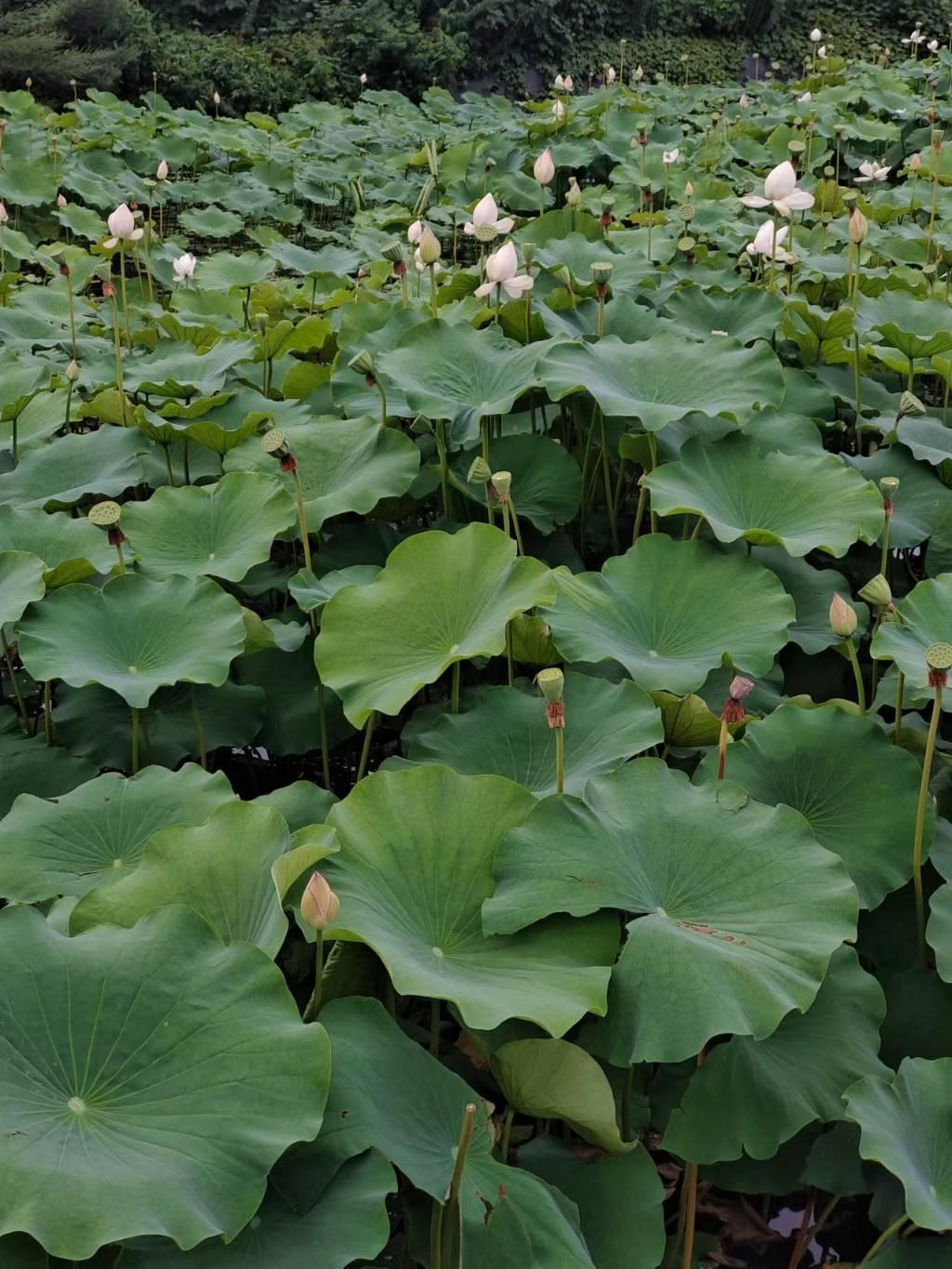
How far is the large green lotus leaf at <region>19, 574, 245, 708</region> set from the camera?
1.65 meters

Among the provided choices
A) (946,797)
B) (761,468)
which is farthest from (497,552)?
(946,797)

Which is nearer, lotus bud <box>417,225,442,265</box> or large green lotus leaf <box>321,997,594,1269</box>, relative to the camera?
large green lotus leaf <box>321,997,594,1269</box>

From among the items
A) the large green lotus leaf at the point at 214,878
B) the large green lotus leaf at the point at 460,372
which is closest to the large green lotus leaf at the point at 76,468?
the large green lotus leaf at the point at 460,372

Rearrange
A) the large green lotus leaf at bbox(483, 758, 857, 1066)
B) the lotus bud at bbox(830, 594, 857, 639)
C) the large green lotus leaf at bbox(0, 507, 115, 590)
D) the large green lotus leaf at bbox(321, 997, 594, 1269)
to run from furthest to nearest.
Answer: the large green lotus leaf at bbox(0, 507, 115, 590) → the lotus bud at bbox(830, 594, 857, 639) → the large green lotus leaf at bbox(483, 758, 857, 1066) → the large green lotus leaf at bbox(321, 997, 594, 1269)

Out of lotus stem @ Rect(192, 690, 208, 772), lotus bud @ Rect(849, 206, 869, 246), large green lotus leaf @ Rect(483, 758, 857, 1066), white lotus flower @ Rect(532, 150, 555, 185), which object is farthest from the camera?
white lotus flower @ Rect(532, 150, 555, 185)

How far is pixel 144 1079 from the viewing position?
0.99m

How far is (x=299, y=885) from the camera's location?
4.07 feet

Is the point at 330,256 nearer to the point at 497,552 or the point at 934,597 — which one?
the point at 497,552

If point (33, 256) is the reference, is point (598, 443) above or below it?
above

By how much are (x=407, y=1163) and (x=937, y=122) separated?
6.66 m

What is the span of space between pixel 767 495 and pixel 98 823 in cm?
118

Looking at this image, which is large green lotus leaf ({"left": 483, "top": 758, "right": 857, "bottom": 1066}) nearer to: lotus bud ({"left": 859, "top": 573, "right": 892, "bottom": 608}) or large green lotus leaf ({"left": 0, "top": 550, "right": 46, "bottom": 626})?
lotus bud ({"left": 859, "top": 573, "right": 892, "bottom": 608})

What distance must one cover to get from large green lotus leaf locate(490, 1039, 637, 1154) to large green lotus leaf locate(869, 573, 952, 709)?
641 mm

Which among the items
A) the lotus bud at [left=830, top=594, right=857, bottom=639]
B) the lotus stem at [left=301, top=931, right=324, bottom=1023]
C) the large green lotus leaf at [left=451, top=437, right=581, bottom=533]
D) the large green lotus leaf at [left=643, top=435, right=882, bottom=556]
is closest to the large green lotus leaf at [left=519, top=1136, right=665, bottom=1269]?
the lotus stem at [left=301, top=931, right=324, bottom=1023]
